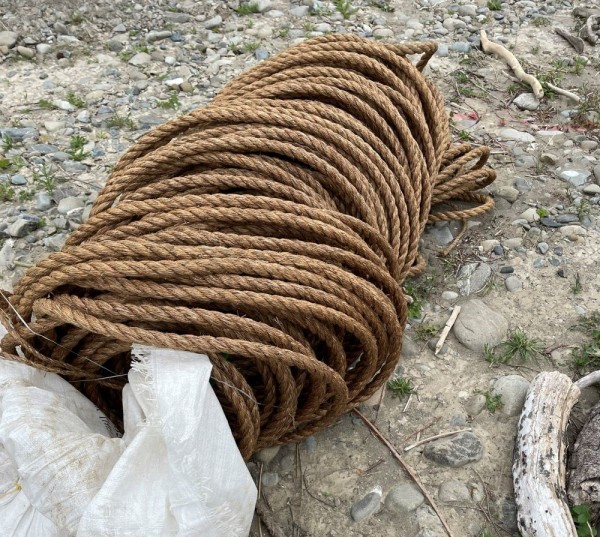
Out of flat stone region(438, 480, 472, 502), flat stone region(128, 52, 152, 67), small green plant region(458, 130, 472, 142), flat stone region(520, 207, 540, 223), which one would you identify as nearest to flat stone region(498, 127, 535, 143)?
small green plant region(458, 130, 472, 142)

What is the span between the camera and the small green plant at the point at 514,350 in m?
2.53

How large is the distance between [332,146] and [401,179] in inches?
10.9

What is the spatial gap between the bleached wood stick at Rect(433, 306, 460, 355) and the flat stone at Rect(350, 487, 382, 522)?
24.9 inches

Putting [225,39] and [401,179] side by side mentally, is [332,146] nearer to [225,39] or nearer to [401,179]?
[401,179]

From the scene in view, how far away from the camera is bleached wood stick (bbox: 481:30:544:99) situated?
12.6 feet

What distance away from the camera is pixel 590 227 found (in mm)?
3016

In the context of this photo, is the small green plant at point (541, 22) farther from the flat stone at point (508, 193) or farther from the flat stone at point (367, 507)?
the flat stone at point (367, 507)

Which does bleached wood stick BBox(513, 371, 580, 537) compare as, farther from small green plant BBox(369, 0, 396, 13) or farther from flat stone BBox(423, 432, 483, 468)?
small green plant BBox(369, 0, 396, 13)

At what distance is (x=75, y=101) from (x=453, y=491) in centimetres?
287

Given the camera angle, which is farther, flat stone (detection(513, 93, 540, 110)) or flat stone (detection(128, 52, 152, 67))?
flat stone (detection(128, 52, 152, 67))

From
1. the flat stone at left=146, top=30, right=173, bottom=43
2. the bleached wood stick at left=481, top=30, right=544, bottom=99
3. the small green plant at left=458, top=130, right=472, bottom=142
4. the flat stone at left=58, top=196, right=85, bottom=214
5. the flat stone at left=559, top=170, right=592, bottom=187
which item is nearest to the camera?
the flat stone at left=58, top=196, right=85, bottom=214

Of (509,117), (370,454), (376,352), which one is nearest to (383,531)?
(370,454)

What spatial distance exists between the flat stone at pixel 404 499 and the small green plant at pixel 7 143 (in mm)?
2542

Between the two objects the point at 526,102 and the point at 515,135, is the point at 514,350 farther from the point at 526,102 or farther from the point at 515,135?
the point at 526,102
